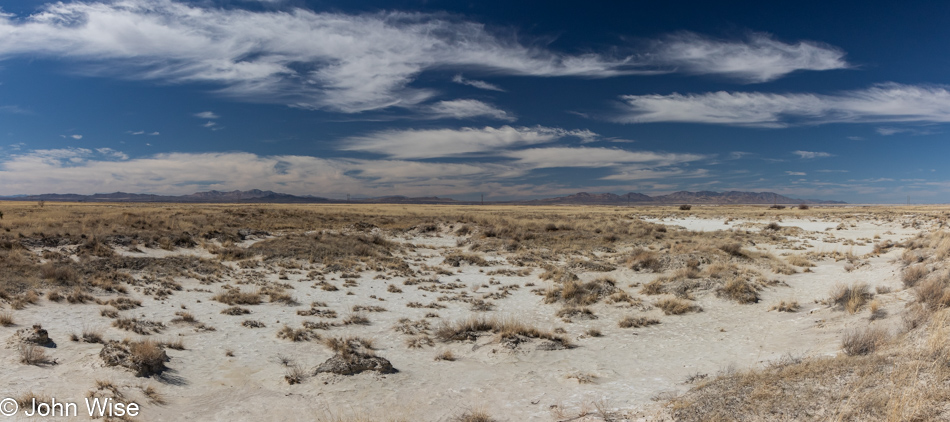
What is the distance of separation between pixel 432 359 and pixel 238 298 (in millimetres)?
8241

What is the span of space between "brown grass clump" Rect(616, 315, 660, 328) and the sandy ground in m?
0.27

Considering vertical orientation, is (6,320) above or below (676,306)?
above

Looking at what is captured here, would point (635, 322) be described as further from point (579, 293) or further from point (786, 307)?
point (786, 307)

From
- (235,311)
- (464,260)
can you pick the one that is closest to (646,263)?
(464,260)

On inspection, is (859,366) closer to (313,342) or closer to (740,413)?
(740,413)

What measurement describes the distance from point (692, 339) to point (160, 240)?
26.1m

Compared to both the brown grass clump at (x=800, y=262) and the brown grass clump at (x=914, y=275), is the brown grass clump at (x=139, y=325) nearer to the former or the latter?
the brown grass clump at (x=914, y=275)

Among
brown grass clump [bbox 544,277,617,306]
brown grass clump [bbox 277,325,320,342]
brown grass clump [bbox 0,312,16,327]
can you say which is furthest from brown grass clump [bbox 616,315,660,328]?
brown grass clump [bbox 0,312,16,327]

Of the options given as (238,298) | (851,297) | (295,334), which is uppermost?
(851,297)

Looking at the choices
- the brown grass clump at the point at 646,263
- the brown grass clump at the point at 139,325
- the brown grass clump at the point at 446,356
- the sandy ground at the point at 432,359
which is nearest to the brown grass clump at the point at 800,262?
the sandy ground at the point at 432,359

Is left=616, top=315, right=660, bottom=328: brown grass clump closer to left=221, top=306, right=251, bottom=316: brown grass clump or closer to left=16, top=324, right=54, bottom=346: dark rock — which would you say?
left=221, top=306, right=251, bottom=316: brown grass clump

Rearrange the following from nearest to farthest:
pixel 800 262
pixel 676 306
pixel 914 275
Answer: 1. pixel 914 275
2. pixel 676 306
3. pixel 800 262

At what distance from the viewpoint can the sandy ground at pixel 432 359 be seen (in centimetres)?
709
